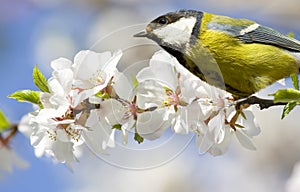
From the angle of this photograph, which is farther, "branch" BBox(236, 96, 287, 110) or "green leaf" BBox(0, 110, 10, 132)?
"green leaf" BBox(0, 110, 10, 132)

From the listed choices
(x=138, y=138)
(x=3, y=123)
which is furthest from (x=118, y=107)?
(x=3, y=123)

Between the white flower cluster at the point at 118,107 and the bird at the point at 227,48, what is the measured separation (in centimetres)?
5

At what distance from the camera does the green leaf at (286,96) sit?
942 millimetres

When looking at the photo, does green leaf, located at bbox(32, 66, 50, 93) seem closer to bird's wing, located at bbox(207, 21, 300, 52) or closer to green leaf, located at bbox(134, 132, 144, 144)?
green leaf, located at bbox(134, 132, 144, 144)

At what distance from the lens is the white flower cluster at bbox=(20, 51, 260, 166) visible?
106 cm

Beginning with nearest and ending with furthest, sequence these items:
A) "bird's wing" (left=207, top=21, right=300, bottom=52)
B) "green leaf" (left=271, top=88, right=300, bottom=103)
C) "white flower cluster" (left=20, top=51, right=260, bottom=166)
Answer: "green leaf" (left=271, top=88, right=300, bottom=103), "white flower cluster" (left=20, top=51, right=260, bottom=166), "bird's wing" (left=207, top=21, right=300, bottom=52)

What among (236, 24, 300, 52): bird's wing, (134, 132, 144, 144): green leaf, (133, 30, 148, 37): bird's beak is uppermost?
(133, 30, 148, 37): bird's beak

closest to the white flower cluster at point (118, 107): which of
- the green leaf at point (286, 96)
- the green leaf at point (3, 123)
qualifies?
the green leaf at point (286, 96)

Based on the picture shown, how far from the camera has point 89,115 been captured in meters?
1.06

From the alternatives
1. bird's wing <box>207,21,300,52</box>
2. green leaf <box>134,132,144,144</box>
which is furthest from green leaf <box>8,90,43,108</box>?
bird's wing <box>207,21,300,52</box>

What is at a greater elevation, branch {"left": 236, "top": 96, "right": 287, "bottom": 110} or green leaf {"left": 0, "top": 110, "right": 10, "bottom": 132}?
branch {"left": 236, "top": 96, "right": 287, "bottom": 110}

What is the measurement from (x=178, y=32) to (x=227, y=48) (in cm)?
11

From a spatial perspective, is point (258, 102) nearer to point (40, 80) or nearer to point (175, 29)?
point (175, 29)

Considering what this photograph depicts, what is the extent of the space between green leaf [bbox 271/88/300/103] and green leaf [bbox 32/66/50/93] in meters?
0.42
